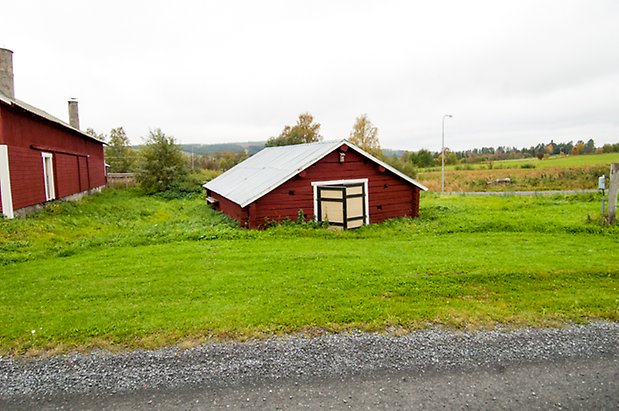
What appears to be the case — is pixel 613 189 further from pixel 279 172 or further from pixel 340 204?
pixel 279 172

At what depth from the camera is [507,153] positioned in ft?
314

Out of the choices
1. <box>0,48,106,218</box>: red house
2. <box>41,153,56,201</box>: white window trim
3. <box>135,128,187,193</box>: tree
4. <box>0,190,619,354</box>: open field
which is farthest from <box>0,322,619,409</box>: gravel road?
<box>135,128,187,193</box>: tree

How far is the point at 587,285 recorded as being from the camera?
7.84m

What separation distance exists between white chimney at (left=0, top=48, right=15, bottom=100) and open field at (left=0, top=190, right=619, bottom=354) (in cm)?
944

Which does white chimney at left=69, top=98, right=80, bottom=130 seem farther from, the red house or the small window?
the small window

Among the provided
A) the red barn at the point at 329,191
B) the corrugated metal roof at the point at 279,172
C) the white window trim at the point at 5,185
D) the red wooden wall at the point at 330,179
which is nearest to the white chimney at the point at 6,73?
the white window trim at the point at 5,185

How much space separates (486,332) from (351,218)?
Answer: 10.2 metres

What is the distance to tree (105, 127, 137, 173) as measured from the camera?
5281 cm

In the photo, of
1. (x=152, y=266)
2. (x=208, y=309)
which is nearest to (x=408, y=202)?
(x=152, y=266)

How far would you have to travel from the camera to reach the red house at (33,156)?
15.2m

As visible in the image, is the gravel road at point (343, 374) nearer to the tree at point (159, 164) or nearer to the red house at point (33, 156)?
the red house at point (33, 156)

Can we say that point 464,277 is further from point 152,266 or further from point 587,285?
point 152,266

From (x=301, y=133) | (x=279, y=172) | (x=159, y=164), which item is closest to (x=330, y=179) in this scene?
(x=279, y=172)

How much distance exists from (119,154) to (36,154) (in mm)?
41876
